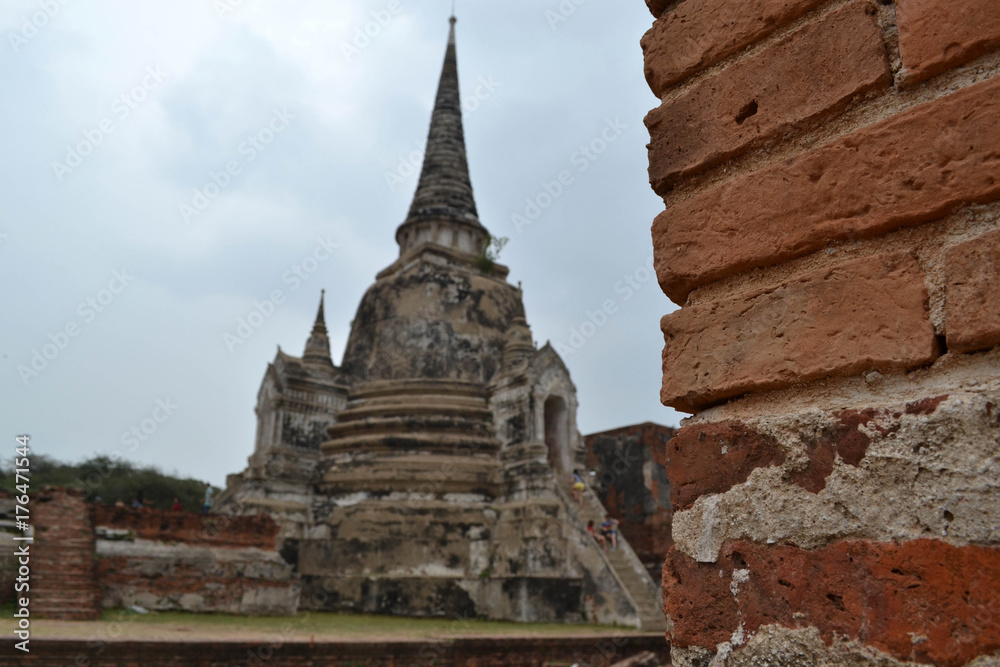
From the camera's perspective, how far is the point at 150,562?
11883 millimetres

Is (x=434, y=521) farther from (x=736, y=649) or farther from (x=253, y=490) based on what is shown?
(x=736, y=649)

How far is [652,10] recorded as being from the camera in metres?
2.02

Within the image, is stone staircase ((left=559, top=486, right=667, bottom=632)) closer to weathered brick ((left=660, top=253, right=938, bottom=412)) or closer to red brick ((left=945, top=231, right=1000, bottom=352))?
weathered brick ((left=660, top=253, right=938, bottom=412))

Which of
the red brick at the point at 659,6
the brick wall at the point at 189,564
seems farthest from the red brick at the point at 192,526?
the red brick at the point at 659,6

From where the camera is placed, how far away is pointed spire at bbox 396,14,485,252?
66.5 ft

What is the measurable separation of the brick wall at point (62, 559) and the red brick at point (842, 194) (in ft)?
35.5

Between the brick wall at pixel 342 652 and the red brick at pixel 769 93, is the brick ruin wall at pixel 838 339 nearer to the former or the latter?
the red brick at pixel 769 93

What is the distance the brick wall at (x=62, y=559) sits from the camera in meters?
10.0

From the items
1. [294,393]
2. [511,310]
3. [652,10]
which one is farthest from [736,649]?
[511,310]

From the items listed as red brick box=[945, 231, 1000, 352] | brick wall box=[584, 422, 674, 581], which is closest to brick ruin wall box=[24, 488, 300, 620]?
brick wall box=[584, 422, 674, 581]

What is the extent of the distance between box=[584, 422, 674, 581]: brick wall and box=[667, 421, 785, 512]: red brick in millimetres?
17154

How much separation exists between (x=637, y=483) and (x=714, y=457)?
1935 cm

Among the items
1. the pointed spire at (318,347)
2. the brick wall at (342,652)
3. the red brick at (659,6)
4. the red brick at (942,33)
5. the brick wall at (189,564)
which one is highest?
the pointed spire at (318,347)

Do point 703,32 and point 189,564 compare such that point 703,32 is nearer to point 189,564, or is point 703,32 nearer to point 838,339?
point 838,339
